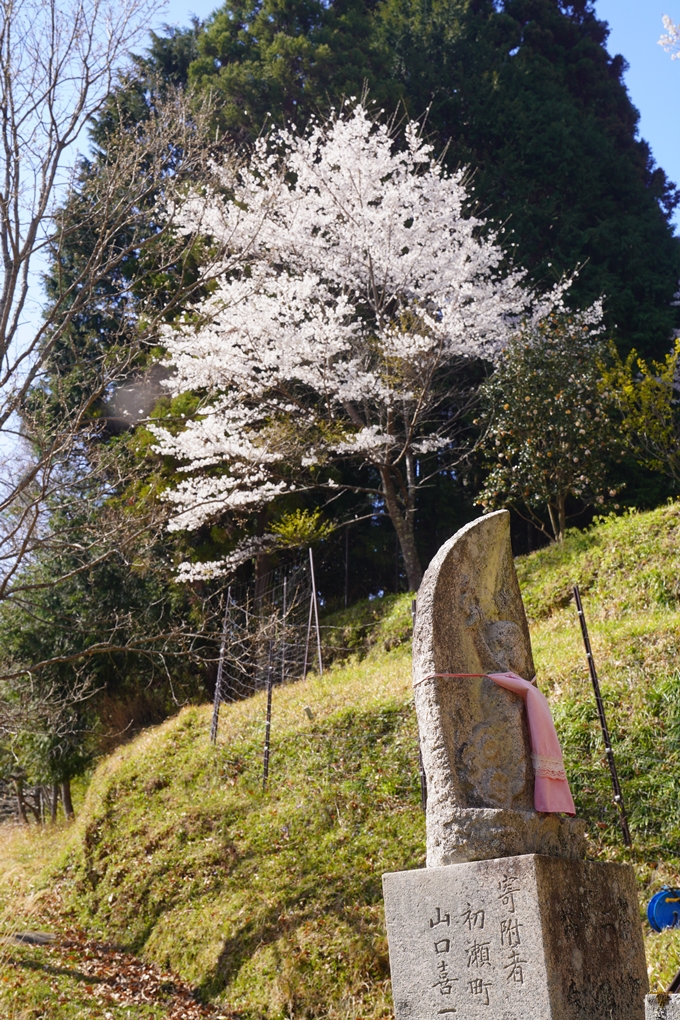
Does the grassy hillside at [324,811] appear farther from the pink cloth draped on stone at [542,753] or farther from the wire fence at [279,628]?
the pink cloth draped on stone at [542,753]

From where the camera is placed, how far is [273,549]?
14.7 meters

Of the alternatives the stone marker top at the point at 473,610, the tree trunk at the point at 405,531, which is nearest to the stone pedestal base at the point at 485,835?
the stone marker top at the point at 473,610

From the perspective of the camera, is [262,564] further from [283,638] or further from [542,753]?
[542,753]

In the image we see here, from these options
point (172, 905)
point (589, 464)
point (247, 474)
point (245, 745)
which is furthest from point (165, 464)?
point (172, 905)

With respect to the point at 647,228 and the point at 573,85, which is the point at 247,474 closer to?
the point at 647,228

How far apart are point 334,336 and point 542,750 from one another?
10.4 meters

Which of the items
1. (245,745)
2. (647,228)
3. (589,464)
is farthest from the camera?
(647,228)

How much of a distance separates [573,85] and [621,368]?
11712 mm

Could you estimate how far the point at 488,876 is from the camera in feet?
11.2

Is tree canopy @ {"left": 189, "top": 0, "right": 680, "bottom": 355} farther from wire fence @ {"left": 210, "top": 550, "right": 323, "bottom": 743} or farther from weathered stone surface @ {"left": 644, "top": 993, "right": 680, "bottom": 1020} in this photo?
weathered stone surface @ {"left": 644, "top": 993, "right": 680, "bottom": 1020}

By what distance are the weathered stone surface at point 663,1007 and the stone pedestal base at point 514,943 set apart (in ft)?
2.87

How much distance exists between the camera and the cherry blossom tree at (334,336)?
1373 cm

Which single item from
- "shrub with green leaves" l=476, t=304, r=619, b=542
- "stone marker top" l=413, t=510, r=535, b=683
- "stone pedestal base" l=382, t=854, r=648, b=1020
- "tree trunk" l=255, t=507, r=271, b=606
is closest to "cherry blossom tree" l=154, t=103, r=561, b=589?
"tree trunk" l=255, t=507, r=271, b=606

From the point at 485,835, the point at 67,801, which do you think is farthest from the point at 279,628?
the point at 485,835
